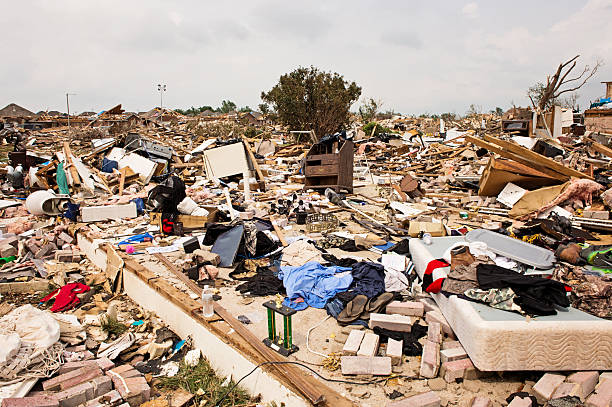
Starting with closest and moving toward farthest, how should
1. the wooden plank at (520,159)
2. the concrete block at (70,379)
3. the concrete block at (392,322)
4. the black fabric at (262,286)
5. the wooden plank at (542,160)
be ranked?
1. the concrete block at (70,379)
2. the concrete block at (392,322)
3. the black fabric at (262,286)
4. the wooden plank at (542,160)
5. the wooden plank at (520,159)

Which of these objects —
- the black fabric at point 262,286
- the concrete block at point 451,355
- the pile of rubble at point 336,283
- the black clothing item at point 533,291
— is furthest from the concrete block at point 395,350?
the black fabric at point 262,286

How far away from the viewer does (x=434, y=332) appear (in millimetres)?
3850

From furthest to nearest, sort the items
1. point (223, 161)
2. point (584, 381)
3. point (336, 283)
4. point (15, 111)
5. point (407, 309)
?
1. point (15, 111)
2. point (223, 161)
3. point (336, 283)
4. point (407, 309)
5. point (584, 381)

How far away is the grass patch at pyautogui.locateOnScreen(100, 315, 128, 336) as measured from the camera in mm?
5078

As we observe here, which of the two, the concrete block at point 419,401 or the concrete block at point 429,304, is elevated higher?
the concrete block at point 429,304

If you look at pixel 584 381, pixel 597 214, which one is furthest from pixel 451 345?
pixel 597 214

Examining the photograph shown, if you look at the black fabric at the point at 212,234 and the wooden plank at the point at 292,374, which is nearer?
the wooden plank at the point at 292,374

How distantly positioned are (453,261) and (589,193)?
6310 mm

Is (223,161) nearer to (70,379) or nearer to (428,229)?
(428,229)

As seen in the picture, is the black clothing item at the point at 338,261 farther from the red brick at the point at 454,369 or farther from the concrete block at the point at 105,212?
the concrete block at the point at 105,212

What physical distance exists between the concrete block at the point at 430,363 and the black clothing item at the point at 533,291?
0.80 metres

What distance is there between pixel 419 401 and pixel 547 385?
1.05 metres

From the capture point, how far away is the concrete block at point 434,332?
3.76 metres

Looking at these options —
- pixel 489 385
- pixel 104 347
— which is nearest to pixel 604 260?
pixel 489 385
